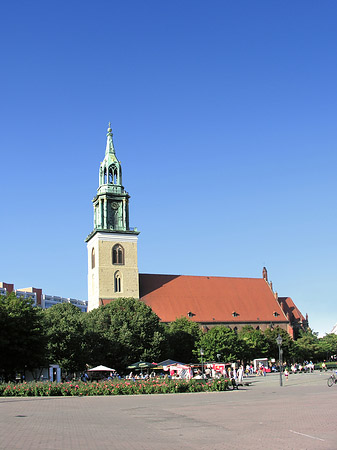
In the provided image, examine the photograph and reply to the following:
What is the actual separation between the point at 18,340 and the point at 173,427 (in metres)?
29.1

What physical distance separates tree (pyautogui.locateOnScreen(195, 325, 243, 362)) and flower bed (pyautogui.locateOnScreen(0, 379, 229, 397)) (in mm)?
38057

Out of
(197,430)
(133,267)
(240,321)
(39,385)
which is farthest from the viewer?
(240,321)

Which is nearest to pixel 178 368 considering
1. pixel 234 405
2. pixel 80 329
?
pixel 80 329

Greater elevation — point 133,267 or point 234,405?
point 133,267

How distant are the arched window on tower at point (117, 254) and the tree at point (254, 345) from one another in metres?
21.2

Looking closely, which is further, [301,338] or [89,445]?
[301,338]

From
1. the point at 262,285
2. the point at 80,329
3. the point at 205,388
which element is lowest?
the point at 205,388

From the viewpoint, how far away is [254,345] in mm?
77500

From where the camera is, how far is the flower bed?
30.1 metres

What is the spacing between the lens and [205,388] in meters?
32.8

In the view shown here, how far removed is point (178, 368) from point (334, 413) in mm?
31511

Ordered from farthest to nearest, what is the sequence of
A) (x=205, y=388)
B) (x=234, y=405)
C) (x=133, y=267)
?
(x=133, y=267)
(x=205, y=388)
(x=234, y=405)

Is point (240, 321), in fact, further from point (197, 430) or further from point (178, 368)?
point (197, 430)

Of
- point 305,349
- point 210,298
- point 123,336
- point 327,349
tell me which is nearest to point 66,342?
point 123,336
